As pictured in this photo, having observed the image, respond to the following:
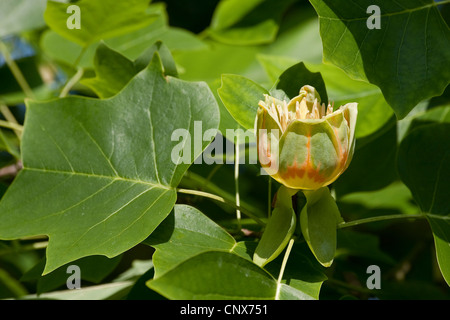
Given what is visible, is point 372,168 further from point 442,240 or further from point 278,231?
point 278,231

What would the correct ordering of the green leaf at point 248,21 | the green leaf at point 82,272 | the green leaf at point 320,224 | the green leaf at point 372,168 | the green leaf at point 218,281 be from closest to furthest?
1. the green leaf at point 218,281
2. the green leaf at point 320,224
3. the green leaf at point 82,272
4. the green leaf at point 372,168
5. the green leaf at point 248,21

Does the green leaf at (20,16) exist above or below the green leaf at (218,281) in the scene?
above

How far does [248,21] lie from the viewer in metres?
1.64

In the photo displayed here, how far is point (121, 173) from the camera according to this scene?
860 mm

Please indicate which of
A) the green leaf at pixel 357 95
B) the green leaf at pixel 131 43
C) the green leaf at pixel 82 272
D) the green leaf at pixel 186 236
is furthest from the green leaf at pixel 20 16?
the green leaf at pixel 186 236

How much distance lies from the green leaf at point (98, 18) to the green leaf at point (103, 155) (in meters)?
0.34

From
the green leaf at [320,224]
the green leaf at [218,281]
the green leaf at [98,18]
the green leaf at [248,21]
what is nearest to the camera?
the green leaf at [218,281]

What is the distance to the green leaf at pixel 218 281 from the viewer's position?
612mm

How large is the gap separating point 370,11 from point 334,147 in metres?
0.27

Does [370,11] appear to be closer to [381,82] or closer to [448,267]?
[381,82]

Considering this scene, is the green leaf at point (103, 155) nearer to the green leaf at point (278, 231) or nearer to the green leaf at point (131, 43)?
the green leaf at point (278, 231)

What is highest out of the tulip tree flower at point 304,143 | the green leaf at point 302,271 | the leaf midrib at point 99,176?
the tulip tree flower at point 304,143

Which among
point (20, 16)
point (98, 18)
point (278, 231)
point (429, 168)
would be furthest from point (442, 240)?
point (20, 16)
